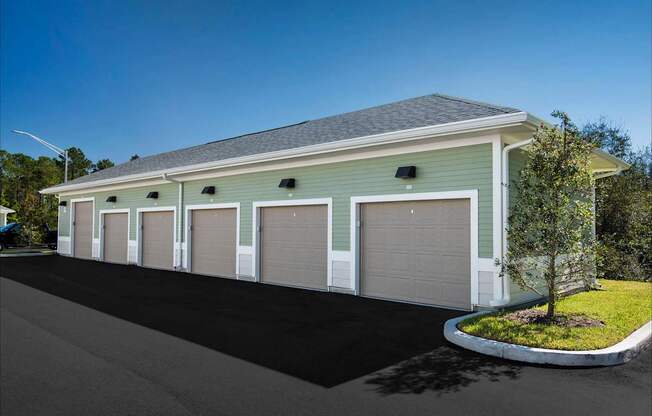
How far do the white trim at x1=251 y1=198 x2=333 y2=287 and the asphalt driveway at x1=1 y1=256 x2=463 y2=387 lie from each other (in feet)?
1.58

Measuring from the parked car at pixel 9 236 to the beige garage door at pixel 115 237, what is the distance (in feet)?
38.9

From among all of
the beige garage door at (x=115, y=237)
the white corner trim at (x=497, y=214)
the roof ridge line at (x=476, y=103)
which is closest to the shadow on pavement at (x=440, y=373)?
the white corner trim at (x=497, y=214)

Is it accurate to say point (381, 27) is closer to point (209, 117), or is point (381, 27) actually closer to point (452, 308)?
point (452, 308)

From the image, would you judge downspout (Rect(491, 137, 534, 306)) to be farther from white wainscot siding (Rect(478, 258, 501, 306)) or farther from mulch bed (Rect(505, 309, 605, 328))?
mulch bed (Rect(505, 309, 605, 328))

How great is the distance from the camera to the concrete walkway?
3.32 metres

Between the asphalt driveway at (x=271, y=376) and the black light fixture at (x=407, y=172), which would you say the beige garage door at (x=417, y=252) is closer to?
the black light fixture at (x=407, y=172)

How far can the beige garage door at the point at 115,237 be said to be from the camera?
54.4ft

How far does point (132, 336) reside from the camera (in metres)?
5.57

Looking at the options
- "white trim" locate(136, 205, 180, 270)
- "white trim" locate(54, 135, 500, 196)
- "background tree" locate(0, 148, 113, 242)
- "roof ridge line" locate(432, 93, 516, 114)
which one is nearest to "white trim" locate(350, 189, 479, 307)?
"white trim" locate(54, 135, 500, 196)

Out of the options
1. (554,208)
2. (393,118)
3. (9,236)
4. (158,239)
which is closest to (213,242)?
(158,239)

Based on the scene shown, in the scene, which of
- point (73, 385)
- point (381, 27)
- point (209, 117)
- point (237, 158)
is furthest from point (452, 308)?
point (209, 117)

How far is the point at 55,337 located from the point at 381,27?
458 inches

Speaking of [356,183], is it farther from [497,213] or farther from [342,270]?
[497,213]

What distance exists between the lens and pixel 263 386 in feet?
12.3
